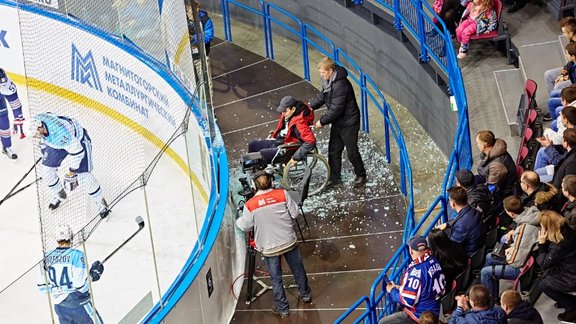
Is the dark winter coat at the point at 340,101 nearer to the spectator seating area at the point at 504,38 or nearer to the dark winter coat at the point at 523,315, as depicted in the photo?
the spectator seating area at the point at 504,38

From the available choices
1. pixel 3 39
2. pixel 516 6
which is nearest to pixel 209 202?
pixel 516 6

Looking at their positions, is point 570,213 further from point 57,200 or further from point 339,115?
point 57,200

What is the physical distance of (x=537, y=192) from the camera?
8.12 metres

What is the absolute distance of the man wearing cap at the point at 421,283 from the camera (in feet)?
25.9

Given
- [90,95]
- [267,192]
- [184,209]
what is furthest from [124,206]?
[90,95]

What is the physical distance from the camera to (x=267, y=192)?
9.16m

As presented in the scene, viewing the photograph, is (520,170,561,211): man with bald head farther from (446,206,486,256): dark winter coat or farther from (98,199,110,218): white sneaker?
(98,199,110,218): white sneaker

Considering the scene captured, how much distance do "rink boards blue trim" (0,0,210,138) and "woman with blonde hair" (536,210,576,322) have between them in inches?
148

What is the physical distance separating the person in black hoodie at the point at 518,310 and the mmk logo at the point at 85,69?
18.1 feet

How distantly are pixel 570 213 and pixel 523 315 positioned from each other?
0.93 metres

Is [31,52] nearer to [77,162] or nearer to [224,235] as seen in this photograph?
[77,162]

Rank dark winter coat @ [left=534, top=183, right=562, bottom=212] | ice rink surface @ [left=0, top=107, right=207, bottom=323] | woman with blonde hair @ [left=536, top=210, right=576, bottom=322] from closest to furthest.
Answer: woman with blonde hair @ [left=536, top=210, right=576, bottom=322] → dark winter coat @ [left=534, top=183, right=562, bottom=212] → ice rink surface @ [left=0, top=107, right=207, bottom=323]

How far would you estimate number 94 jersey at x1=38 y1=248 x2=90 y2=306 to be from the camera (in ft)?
29.1

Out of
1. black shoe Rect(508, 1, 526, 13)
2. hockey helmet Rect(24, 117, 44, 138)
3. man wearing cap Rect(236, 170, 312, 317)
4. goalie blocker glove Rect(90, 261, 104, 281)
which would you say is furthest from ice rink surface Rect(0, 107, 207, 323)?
black shoe Rect(508, 1, 526, 13)
